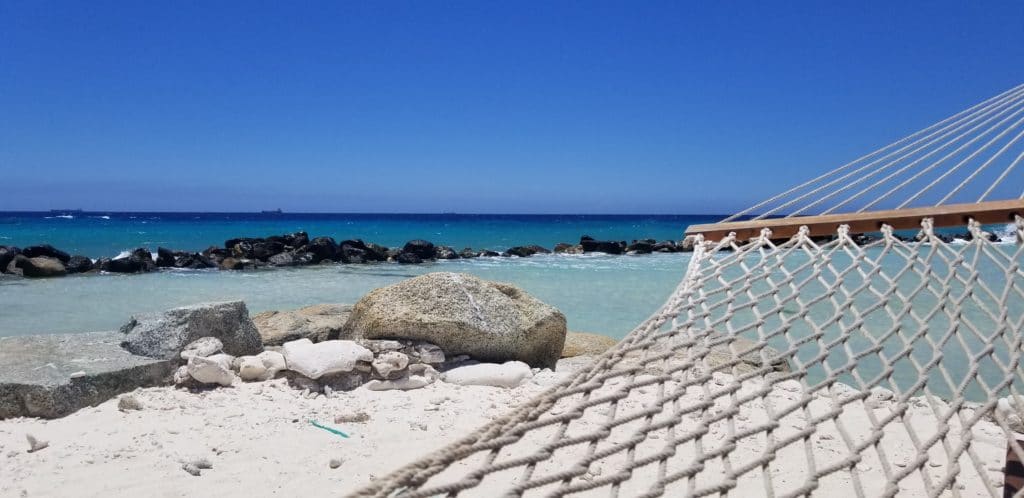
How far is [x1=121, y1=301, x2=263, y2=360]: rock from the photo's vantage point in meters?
3.56

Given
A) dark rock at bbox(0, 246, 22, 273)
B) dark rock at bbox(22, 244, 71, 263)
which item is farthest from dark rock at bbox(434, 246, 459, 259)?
dark rock at bbox(0, 246, 22, 273)

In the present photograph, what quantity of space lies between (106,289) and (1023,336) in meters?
10.1

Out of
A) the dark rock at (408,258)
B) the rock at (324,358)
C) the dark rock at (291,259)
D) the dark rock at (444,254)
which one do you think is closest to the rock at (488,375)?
the rock at (324,358)

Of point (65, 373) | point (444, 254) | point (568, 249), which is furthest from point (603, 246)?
point (65, 373)

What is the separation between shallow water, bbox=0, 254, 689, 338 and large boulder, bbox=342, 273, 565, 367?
2163mm

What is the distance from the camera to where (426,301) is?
4.21 meters

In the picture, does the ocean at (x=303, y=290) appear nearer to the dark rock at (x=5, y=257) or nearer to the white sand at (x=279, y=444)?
the dark rock at (x=5, y=257)

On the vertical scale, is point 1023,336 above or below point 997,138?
below

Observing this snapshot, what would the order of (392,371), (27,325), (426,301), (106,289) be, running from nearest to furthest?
(392,371), (426,301), (27,325), (106,289)

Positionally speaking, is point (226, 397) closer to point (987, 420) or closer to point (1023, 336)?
point (1023, 336)

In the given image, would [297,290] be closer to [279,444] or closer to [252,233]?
[279,444]

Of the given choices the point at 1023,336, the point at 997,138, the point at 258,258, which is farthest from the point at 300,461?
the point at 258,258

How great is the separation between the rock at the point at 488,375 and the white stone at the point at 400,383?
0.60 feet

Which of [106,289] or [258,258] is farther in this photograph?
[258,258]
